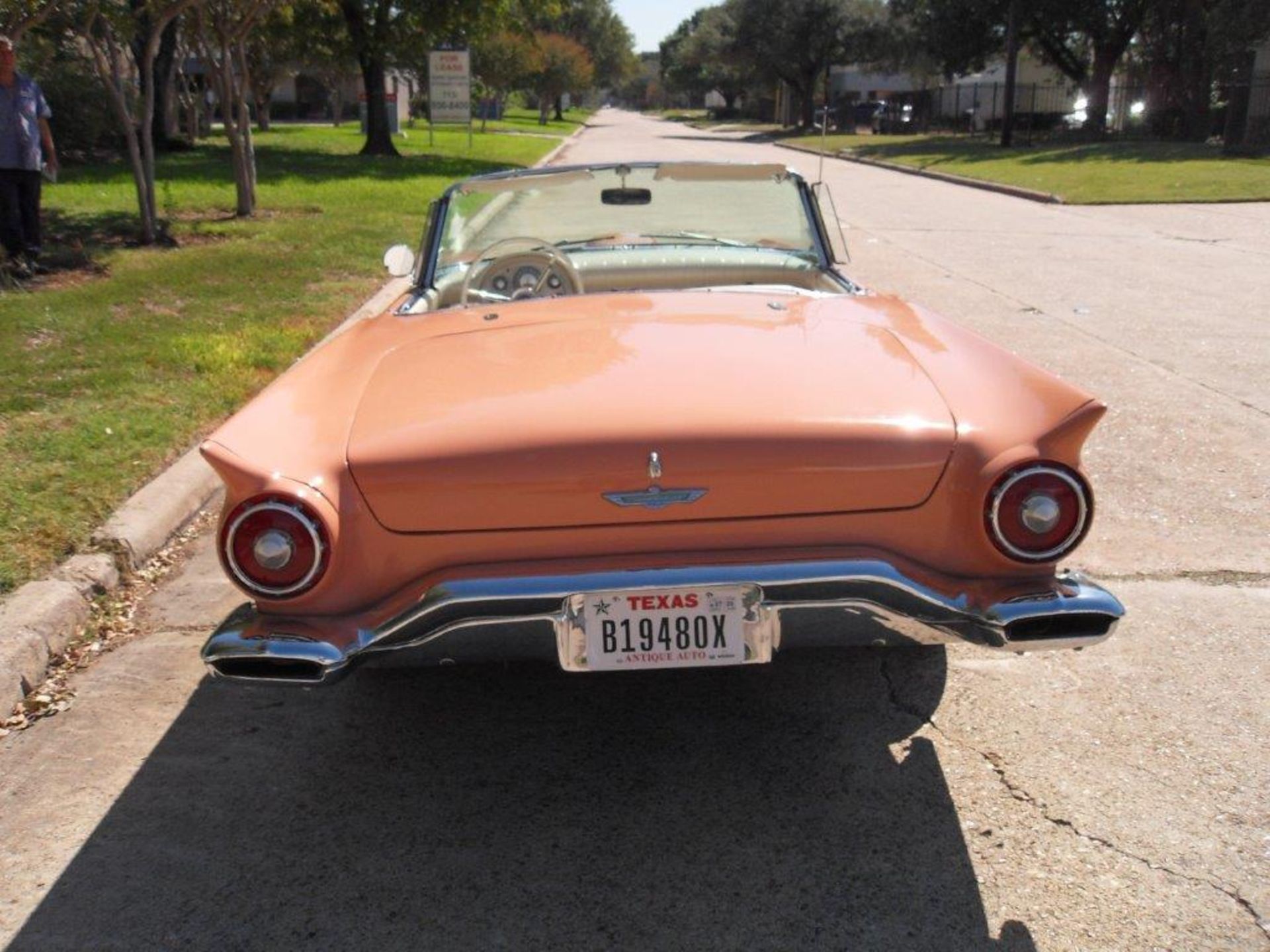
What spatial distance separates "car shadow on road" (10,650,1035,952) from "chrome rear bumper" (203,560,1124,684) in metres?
0.46

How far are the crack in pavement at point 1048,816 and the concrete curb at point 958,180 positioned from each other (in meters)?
12.3

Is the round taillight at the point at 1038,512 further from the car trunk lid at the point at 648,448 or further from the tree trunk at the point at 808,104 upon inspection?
the tree trunk at the point at 808,104

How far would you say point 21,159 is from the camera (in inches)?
351

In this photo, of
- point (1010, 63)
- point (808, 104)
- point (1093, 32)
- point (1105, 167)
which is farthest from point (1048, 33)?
point (808, 104)

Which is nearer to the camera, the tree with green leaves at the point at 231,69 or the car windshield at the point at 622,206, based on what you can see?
the car windshield at the point at 622,206

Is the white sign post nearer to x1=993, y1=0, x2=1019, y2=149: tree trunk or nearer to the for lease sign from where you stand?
the for lease sign

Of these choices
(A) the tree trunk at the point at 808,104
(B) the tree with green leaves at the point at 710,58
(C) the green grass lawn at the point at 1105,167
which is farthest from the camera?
(B) the tree with green leaves at the point at 710,58

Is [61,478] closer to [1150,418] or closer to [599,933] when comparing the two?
[599,933]

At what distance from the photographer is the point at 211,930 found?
256cm

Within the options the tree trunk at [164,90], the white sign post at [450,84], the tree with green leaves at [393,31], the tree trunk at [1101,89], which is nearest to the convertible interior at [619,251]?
the tree trunk at [164,90]

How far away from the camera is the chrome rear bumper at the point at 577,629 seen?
2641mm

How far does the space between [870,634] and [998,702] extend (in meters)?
0.83

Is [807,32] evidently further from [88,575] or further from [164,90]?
[88,575]

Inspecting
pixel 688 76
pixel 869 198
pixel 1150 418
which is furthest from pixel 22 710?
pixel 688 76
